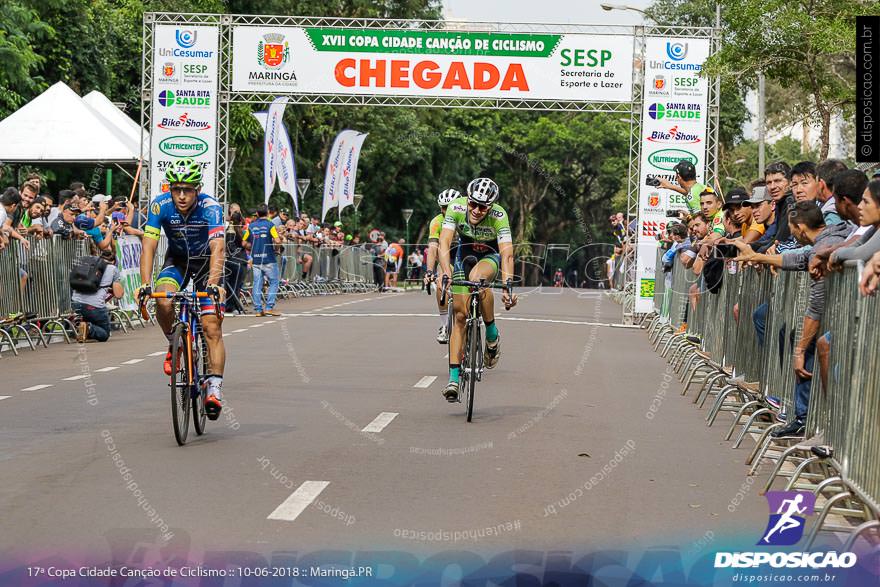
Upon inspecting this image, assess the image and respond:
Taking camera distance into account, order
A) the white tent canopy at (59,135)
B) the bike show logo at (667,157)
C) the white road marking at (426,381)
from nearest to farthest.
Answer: the white road marking at (426,381)
the bike show logo at (667,157)
the white tent canopy at (59,135)

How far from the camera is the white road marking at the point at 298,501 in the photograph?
23.1 ft

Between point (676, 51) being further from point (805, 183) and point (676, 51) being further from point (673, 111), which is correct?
point (805, 183)

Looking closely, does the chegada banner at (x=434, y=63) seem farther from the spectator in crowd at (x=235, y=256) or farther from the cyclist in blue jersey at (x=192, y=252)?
the cyclist in blue jersey at (x=192, y=252)

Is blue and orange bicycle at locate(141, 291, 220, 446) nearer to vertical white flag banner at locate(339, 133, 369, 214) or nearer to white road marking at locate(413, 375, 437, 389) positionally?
white road marking at locate(413, 375, 437, 389)

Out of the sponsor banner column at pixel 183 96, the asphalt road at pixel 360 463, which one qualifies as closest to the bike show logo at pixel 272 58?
the sponsor banner column at pixel 183 96

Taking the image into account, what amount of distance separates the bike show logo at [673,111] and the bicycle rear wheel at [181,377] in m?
19.5

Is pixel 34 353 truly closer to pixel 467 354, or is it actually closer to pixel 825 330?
pixel 467 354

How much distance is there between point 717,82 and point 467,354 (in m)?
16.7

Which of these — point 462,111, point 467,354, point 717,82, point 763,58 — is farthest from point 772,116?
point 467,354

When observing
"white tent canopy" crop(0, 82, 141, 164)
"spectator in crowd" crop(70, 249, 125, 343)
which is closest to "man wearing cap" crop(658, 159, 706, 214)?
"spectator in crowd" crop(70, 249, 125, 343)

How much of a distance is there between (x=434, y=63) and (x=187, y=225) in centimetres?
1928

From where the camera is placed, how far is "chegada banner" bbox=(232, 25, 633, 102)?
1135 inches

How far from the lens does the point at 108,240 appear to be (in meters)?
21.0

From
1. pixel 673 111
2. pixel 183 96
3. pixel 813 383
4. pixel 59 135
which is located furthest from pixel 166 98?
pixel 813 383
